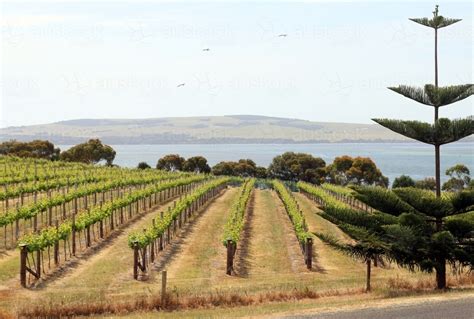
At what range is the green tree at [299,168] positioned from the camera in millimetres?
106688

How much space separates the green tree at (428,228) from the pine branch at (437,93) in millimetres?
2760

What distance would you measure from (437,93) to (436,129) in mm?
1058

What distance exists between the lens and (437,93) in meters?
16.8

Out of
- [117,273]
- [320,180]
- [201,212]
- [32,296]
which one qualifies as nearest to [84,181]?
[201,212]

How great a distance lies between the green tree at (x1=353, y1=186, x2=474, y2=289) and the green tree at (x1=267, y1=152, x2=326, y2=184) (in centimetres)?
8839

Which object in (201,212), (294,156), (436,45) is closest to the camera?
(436,45)

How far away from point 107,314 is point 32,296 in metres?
5.45

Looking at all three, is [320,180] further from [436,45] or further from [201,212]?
[436,45]

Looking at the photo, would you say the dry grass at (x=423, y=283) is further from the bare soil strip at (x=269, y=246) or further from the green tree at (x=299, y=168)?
the green tree at (x=299, y=168)

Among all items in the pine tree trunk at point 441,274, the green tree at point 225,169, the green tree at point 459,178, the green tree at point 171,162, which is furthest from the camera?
the green tree at point 225,169

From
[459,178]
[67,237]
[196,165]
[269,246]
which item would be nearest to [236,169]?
[196,165]

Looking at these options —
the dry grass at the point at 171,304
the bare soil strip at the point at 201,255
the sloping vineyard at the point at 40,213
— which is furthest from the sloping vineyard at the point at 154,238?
the dry grass at the point at 171,304

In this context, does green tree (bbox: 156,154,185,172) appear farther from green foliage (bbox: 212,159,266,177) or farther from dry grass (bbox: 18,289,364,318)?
dry grass (bbox: 18,289,364,318)

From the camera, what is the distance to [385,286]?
58.3 ft
